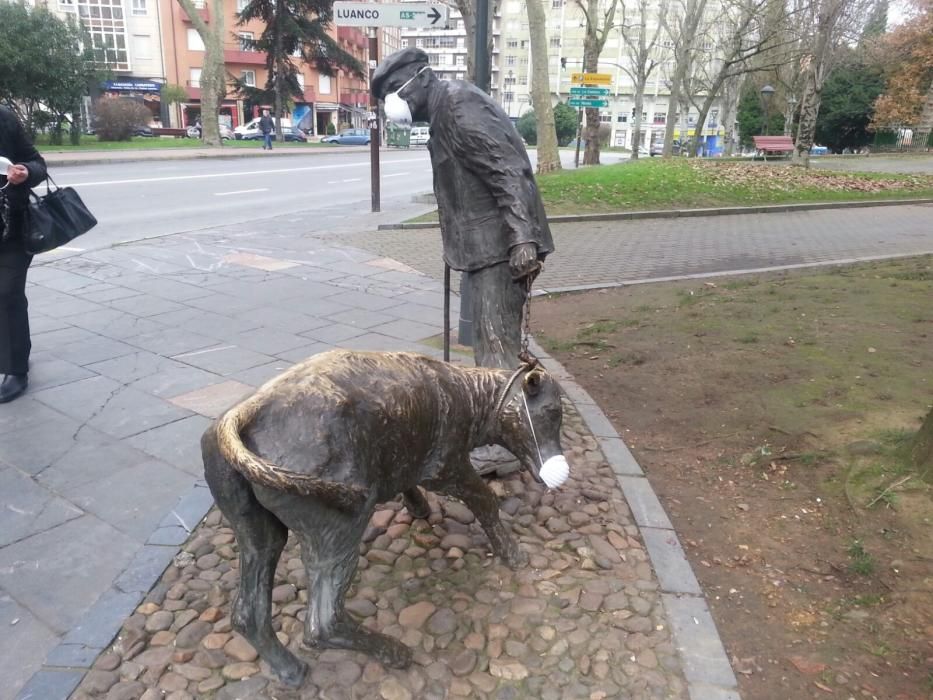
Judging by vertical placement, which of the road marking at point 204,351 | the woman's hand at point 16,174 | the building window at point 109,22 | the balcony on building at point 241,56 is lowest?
the road marking at point 204,351

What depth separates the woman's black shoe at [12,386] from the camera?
4.65 meters

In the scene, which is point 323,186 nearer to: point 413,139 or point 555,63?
point 413,139

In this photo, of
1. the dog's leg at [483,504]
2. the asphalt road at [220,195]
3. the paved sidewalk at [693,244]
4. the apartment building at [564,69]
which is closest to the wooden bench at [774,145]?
the asphalt road at [220,195]

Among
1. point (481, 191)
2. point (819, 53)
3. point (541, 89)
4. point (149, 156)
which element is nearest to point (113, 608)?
point (481, 191)

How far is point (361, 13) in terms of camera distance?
33.9 feet

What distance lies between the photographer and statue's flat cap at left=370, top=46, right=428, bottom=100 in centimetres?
341

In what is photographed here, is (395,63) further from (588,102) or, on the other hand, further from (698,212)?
(588,102)

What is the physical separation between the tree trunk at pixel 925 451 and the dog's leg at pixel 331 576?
9.86 ft

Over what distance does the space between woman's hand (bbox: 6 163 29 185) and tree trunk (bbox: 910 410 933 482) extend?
530cm

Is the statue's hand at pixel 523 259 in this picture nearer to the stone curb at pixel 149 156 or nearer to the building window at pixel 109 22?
the stone curb at pixel 149 156

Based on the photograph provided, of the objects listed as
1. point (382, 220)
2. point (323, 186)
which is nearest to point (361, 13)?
point (382, 220)

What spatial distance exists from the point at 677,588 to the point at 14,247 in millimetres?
4411

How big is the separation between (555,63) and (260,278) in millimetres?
89422

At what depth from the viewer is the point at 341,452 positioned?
2104 mm
